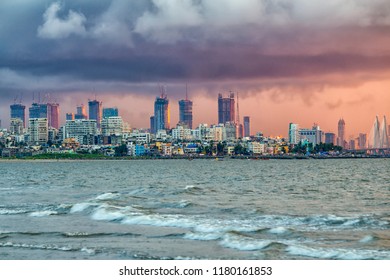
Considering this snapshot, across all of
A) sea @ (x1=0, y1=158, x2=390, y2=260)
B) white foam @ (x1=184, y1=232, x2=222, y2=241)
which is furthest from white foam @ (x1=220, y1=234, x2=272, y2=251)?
white foam @ (x1=184, y1=232, x2=222, y2=241)

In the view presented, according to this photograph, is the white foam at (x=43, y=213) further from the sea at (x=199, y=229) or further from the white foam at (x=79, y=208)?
the white foam at (x=79, y=208)

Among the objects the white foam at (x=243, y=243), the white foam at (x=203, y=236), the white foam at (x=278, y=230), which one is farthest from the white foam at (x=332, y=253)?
the white foam at (x=278, y=230)

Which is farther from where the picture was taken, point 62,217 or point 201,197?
point 201,197

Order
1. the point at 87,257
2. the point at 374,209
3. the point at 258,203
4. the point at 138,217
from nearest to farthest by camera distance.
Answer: the point at 87,257, the point at 138,217, the point at 374,209, the point at 258,203

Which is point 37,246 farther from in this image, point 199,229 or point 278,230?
point 278,230

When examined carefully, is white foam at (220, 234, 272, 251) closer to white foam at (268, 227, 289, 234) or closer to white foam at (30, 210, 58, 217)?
white foam at (268, 227, 289, 234)

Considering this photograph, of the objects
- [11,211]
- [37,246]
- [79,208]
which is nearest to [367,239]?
[37,246]
